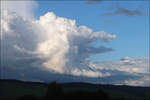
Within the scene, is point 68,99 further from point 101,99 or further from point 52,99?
point 101,99

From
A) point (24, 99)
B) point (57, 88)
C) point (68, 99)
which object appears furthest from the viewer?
point (57, 88)

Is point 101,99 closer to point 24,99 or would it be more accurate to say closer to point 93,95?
point 93,95

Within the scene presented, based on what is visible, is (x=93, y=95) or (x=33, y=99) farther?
(x=93, y=95)

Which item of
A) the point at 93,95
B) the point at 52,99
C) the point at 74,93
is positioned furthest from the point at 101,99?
the point at 52,99

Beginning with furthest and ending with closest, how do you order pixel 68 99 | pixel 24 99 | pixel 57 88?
pixel 57 88, pixel 68 99, pixel 24 99

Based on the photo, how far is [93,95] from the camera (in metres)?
167

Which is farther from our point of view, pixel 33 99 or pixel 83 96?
pixel 83 96


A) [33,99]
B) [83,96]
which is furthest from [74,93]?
[33,99]

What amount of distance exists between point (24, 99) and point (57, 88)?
1598 inches

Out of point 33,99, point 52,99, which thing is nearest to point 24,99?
point 33,99

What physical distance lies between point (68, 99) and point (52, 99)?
12.1 metres

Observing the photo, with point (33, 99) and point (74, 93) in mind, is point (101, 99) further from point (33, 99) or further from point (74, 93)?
point (33, 99)

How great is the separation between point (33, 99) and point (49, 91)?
37336 mm

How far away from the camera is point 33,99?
475 feet
